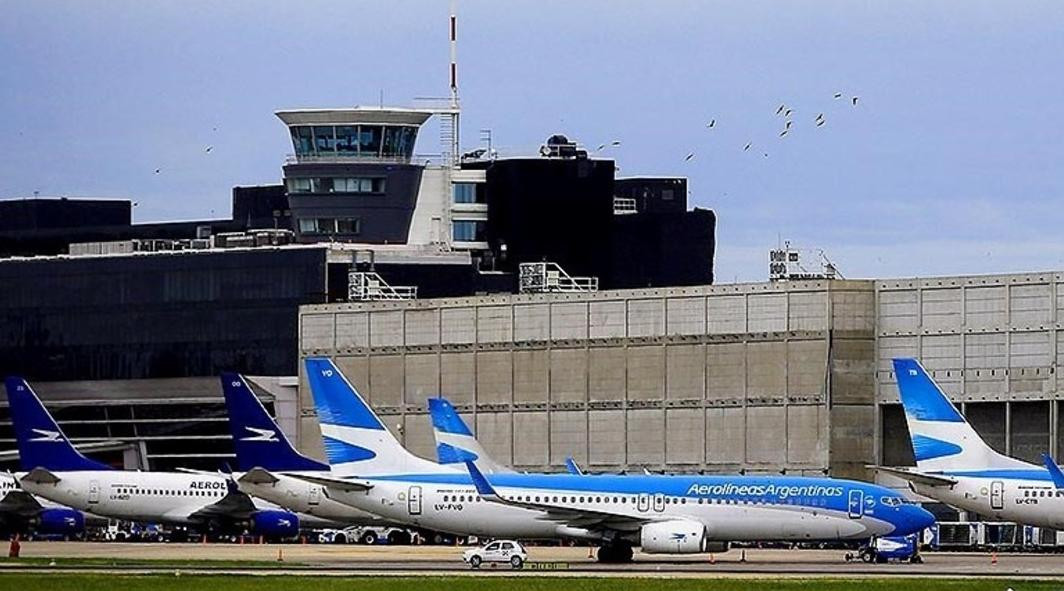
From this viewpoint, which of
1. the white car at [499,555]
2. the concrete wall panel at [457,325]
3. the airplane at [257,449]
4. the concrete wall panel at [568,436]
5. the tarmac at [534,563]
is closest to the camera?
the tarmac at [534,563]

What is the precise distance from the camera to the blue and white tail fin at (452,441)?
13750 centimetres

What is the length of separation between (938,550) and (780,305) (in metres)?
22.9

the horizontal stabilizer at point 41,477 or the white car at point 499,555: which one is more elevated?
the horizontal stabilizer at point 41,477

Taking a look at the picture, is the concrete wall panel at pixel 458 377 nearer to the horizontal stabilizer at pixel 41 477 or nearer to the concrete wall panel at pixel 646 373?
the concrete wall panel at pixel 646 373

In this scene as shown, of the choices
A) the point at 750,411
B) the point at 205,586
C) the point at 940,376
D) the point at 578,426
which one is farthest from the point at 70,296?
the point at 205,586

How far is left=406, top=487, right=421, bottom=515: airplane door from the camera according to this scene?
4505 inches

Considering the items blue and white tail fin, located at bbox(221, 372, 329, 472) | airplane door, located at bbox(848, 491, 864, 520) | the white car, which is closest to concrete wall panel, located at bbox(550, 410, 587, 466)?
blue and white tail fin, located at bbox(221, 372, 329, 472)

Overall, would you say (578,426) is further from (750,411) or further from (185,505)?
(185,505)

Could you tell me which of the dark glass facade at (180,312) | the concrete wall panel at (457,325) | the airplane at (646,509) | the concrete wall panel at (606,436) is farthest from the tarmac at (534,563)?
the dark glass facade at (180,312)

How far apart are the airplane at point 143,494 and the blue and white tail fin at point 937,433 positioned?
35981 millimetres

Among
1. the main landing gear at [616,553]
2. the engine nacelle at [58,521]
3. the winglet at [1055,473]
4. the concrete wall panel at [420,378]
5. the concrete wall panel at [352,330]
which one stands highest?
the concrete wall panel at [352,330]

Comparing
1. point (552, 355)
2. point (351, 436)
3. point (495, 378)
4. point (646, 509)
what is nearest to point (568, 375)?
point (552, 355)

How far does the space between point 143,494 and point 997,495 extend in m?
50.2

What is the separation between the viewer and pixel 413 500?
4510 inches
